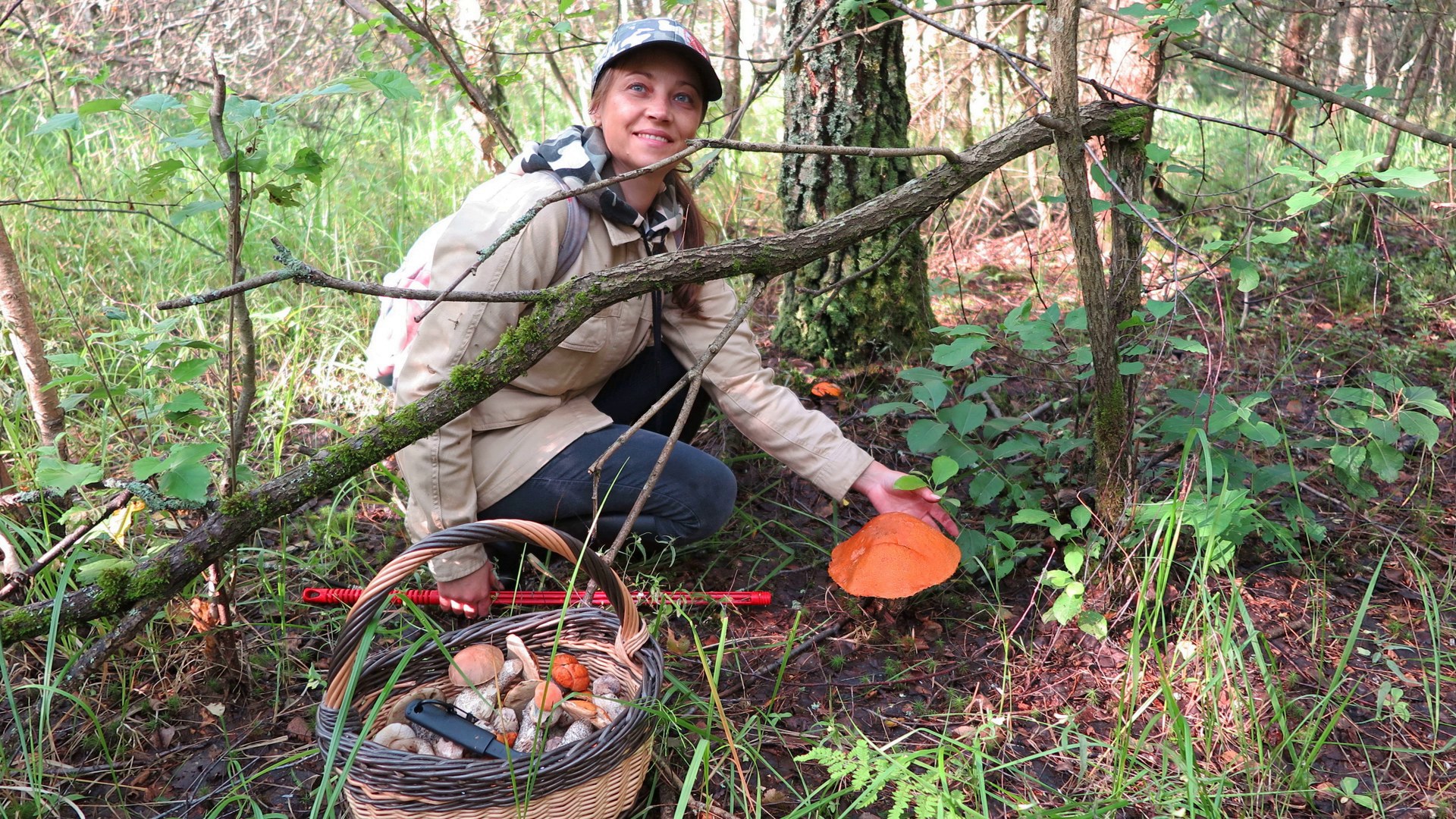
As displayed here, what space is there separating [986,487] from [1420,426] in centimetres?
104

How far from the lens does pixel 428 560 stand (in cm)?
171

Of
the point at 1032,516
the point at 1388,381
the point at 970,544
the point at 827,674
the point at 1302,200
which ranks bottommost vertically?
the point at 827,674

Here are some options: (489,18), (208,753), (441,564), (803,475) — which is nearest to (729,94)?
(489,18)

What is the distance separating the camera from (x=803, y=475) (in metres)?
2.60

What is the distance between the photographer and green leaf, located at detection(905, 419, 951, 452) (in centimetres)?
234

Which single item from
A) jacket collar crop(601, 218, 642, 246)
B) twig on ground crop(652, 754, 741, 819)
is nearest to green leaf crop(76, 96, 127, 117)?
jacket collar crop(601, 218, 642, 246)

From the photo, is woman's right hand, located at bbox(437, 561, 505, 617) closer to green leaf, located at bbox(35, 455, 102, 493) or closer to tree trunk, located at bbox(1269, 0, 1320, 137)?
green leaf, located at bbox(35, 455, 102, 493)

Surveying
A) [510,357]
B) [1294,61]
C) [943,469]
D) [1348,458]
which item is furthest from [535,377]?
[1294,61]

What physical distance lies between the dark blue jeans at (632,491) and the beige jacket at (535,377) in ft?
0.16

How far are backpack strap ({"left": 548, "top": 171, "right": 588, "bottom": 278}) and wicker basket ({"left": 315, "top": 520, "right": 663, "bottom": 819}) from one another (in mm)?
866

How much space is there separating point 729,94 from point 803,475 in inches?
135

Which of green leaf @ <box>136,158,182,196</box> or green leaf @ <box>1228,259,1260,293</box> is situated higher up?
green leaf @ <box>136,158,182,196</box>

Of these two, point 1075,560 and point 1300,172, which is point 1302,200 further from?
point 1075,560

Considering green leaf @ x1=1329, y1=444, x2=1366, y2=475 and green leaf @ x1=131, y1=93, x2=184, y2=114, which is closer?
green leaf @ x1=131, y1=93, x2=184, y2=114
